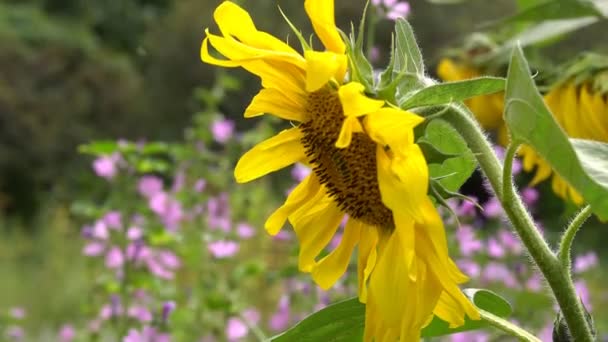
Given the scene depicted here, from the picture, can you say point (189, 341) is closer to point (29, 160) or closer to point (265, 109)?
point (265, 109)

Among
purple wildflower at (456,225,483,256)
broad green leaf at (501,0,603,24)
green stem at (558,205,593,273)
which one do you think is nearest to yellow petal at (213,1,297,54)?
green stem at (558,205,593,273)

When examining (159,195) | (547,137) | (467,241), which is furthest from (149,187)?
(547,137)

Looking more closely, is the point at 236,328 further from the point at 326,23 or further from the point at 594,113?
the point at 326,23

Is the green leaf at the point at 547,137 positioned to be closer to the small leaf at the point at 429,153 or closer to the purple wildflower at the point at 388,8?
the small leaf at the point at 429,153

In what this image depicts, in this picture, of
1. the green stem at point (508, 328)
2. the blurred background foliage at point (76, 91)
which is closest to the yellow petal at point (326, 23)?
the green stem at point (508, 328)

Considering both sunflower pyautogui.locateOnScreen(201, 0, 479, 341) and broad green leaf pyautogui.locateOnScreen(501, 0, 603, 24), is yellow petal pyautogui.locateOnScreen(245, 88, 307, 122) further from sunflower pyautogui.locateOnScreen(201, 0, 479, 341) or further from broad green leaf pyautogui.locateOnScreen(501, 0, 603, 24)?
broad green leaf pyautogui.locateOnScreen(501, 0, 603, 24)

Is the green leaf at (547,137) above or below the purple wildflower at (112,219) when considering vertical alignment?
below
